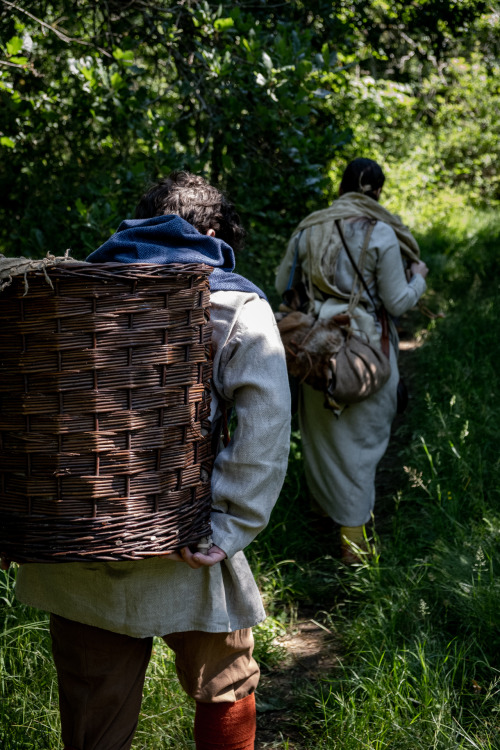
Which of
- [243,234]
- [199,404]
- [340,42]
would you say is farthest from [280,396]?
[340,42]

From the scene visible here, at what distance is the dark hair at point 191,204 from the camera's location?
6.26 feet

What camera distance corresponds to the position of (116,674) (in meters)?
1.84

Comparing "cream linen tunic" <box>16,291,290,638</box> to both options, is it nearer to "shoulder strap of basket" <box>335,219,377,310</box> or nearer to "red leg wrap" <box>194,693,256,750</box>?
"red leg wrap" <box>194,693,256,750</box>

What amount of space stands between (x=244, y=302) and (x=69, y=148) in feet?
12.6

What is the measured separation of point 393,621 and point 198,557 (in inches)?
58.8

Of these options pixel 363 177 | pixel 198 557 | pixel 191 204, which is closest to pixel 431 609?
pixel 198 557

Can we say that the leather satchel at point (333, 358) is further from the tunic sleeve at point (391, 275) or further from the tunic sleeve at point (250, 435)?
the tunic sleeve at point (250, 435)

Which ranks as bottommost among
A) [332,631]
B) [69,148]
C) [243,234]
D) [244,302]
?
[332,631]

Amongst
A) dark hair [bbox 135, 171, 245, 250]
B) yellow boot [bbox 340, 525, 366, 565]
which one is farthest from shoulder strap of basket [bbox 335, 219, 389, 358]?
dark hair [bbox 135, 171, 245, 250]

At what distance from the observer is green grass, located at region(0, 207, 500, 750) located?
94.7 inches

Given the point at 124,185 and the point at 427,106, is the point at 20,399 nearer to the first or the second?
the point at 124,185

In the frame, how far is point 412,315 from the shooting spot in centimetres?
796

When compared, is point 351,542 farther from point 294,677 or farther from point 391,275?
point 391,275

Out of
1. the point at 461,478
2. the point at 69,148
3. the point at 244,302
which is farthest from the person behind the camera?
the point at 69,148
